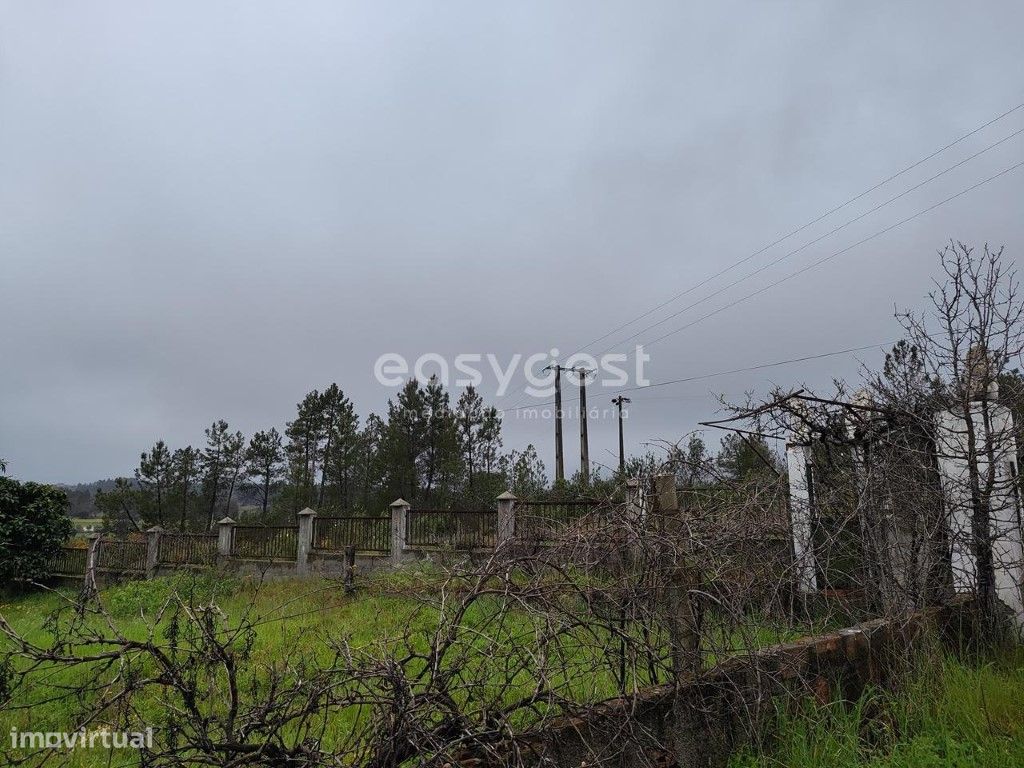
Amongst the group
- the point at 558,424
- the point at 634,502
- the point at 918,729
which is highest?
the point at 558,424

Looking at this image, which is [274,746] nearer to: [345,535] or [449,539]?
[449,539]

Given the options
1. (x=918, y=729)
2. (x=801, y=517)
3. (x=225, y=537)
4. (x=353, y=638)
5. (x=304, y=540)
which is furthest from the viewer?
(x=225, y=537)

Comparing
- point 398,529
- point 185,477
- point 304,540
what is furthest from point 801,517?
point 185,477

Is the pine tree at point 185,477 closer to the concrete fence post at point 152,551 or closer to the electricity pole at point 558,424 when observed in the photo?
the concrete fence post at point 152,551

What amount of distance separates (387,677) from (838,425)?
5714 mm

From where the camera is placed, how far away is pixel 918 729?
3.74 metres

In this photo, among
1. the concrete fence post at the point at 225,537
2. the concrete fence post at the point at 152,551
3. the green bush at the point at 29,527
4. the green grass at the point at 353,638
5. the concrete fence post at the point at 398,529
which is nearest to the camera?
the green grass at the point at 353,638

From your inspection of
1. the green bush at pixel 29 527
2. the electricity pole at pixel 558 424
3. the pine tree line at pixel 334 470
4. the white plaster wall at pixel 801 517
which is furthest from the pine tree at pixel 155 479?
the white plaster wall at pixel 801 517

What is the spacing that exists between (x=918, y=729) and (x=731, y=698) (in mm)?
1264

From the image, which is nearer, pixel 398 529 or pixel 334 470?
pixel 398 529

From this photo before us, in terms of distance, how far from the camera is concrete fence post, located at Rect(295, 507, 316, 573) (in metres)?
14.4

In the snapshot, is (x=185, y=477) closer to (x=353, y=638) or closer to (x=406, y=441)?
(x=406, y=441)

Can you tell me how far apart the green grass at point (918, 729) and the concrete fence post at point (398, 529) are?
35.2 feet

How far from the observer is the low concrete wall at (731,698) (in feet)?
9.25
